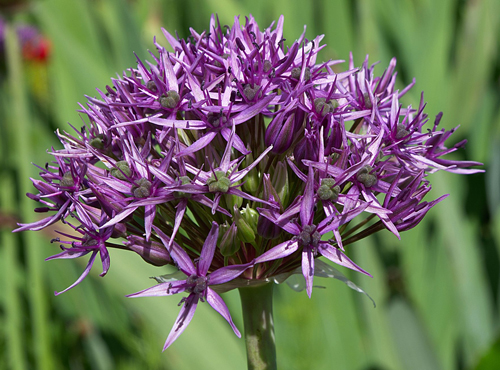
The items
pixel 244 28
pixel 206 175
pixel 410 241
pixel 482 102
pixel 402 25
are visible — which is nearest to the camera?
pixel 206 175

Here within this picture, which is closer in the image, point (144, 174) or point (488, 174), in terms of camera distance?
point (144, 174)

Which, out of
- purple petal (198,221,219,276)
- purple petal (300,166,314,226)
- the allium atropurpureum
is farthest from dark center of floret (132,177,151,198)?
purple petal (300,166,314,226)

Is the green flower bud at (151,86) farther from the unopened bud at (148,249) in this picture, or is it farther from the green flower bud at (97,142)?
the unopened bud at (148,249)

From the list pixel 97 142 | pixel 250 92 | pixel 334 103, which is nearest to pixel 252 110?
pixel 250 92

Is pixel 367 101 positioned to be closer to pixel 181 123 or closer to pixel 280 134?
pixel 280 134

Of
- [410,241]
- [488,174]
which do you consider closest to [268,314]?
[410,241]

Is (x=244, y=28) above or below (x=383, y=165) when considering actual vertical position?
above

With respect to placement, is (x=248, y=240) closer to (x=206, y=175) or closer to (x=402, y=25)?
(x=206, y=175)
